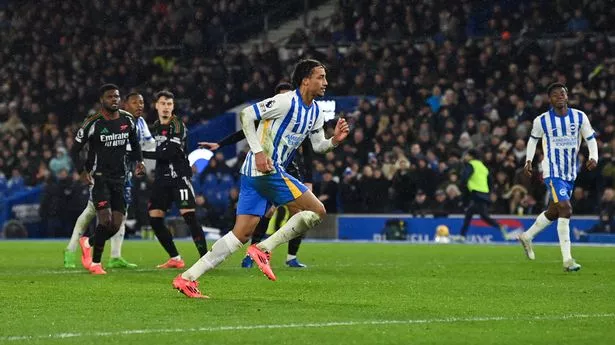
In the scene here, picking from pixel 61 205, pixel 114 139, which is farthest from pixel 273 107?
pixel 61 205

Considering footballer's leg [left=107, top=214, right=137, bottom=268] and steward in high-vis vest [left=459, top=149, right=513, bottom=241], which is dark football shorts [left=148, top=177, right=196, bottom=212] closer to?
footballer's leg [left=107, top=214, right=137, bottom=268]

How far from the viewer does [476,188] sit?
2652cm

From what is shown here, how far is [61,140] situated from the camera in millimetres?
36188

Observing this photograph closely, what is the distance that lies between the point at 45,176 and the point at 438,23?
1144 cm

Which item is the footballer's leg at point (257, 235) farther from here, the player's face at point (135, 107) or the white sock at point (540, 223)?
the white sock at point (540, 223)

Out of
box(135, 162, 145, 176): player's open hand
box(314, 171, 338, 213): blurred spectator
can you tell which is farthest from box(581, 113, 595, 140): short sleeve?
box(314, 171, 338, 213): blurred spectator

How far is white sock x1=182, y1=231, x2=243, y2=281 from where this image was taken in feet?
36.7

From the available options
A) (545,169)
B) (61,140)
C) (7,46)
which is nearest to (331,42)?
(61,140)

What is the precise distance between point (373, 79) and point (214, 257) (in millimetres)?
22898

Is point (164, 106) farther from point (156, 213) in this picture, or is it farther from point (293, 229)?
point (293, 229)

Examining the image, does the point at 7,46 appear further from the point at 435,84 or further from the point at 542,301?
the point at 542,301

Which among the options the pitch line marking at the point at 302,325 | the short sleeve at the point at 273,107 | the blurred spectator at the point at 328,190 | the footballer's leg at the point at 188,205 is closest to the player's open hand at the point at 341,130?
the short sleeve at the point at 273,107

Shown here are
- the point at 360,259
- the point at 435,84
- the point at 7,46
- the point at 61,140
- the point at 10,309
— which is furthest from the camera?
the point at 7,46

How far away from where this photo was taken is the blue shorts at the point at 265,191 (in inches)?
447
